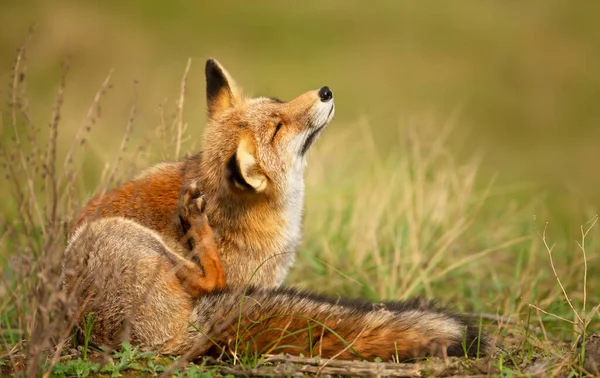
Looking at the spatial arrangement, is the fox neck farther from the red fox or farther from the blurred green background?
the blurred green background

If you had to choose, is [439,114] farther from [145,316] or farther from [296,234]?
[145,316]

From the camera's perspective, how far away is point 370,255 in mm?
7422

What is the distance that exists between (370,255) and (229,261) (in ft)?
8.31

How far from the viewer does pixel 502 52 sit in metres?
24.2

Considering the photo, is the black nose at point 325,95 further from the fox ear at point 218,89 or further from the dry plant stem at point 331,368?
the dry plant stem at point 331,368

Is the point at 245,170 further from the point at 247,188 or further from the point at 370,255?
the point at 370,255

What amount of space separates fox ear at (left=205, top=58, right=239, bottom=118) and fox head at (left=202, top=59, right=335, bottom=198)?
0.43ft

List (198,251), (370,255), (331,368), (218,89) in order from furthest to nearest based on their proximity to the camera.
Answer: (370,255) → (218,89) → (198,251) → (331,368)

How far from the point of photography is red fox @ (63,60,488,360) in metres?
4.33

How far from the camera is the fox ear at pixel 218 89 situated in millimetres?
6078

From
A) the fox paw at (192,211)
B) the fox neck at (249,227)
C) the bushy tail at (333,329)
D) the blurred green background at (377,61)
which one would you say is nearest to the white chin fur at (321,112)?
the fox neck at (249,227)

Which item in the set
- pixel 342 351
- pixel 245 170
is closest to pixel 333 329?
pixel 342 351

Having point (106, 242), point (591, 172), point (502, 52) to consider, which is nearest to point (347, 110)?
point (591, 172)

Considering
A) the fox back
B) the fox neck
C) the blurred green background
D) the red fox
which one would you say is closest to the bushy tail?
the red fox
